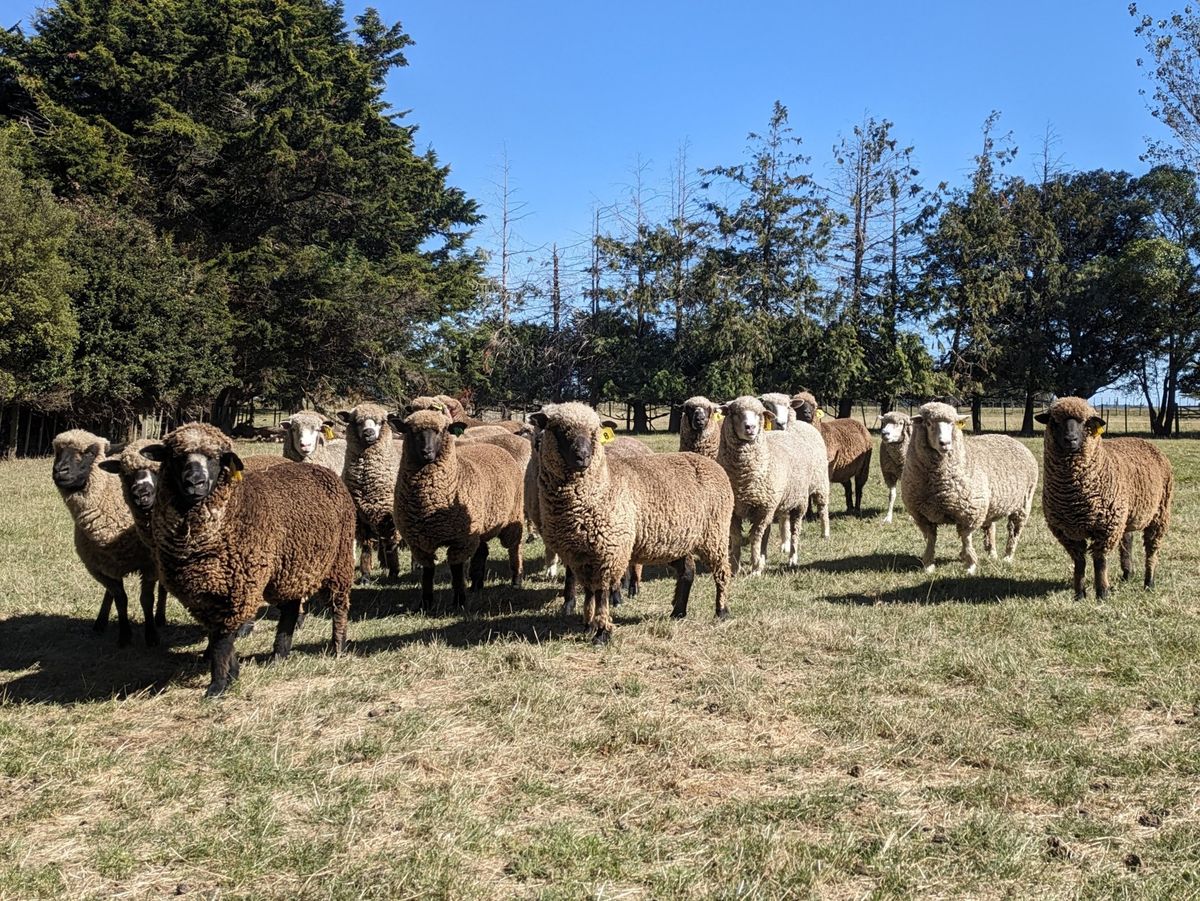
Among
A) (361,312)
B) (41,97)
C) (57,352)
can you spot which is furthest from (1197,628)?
(41,97)

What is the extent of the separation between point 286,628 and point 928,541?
278 inches

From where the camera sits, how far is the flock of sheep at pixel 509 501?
5.62 metres

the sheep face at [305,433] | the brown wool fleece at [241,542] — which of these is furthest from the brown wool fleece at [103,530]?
the sheep face at [305,433]

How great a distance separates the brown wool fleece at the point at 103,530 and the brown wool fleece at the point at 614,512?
10.9ft

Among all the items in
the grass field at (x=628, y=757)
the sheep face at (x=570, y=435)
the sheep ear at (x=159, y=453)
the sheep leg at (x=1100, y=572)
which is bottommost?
the grass field at (x=628, y=757)

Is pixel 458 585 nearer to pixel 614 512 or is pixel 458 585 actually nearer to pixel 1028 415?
pixel 614 512

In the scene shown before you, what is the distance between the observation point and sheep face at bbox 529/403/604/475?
Result: 6488 millimetres

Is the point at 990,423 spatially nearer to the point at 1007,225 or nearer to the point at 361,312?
the point at 1007,225

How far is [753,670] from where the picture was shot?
598 centimetres

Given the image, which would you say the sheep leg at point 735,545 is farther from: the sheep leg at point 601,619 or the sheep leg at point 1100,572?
the sheep leg at point 1100,572

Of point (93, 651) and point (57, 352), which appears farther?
point (57, 352)

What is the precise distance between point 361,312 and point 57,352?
1031 centimetres

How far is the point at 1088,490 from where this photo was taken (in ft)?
24.8

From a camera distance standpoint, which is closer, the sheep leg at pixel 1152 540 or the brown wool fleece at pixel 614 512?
the brown wool fleece at pixel 614 512
